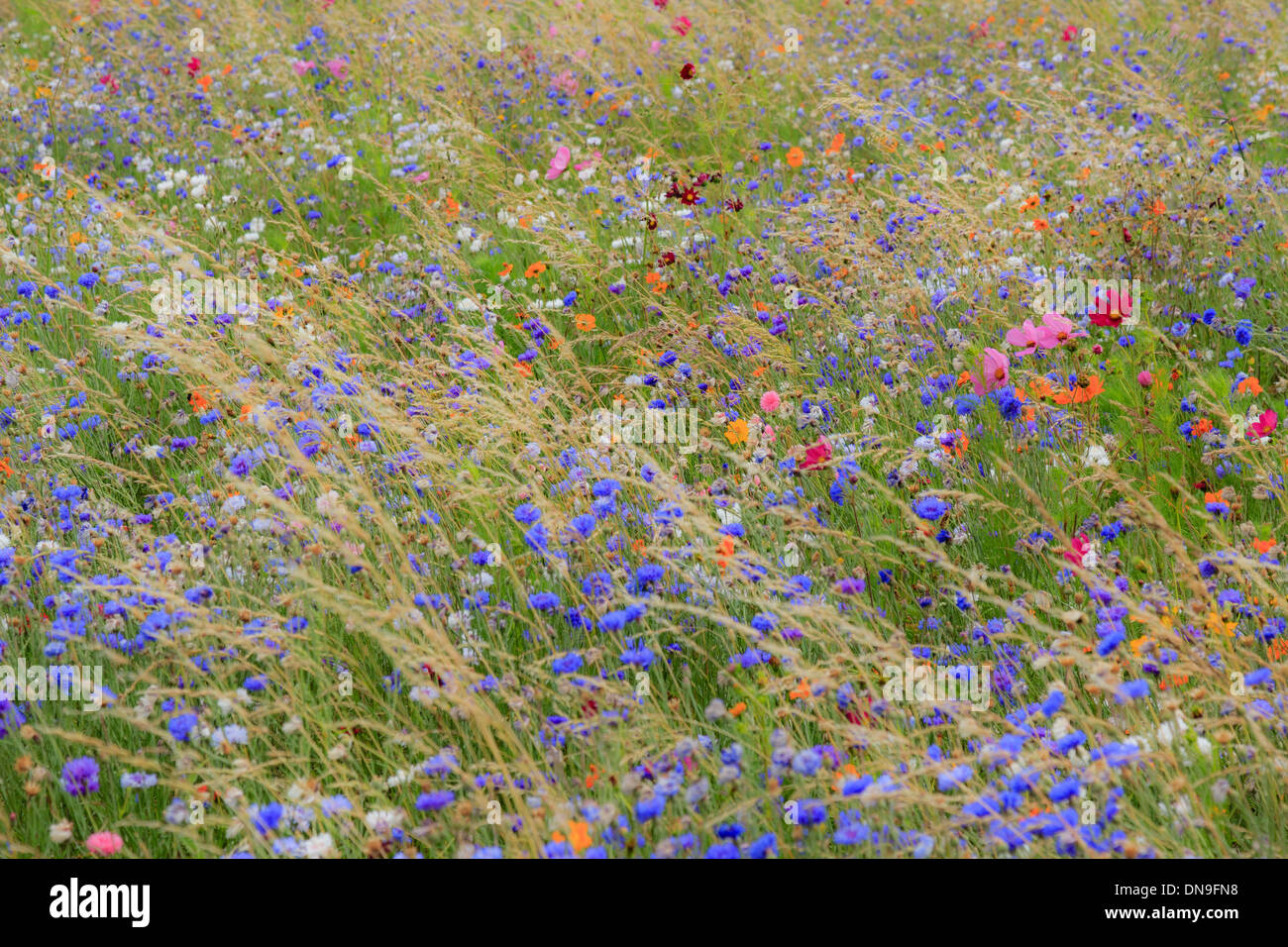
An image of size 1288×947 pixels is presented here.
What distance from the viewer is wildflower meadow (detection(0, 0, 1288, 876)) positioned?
71.6 inches

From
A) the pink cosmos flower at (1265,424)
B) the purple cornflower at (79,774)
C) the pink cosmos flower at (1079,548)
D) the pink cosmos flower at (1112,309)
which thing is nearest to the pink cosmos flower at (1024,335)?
the pink cosmos flower at (1112,309)

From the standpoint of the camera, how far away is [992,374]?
305cm

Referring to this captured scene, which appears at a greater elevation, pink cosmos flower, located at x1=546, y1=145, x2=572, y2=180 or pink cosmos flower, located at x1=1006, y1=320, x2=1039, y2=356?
pink cosmos flower, located at x1=546, y1=145, x2=572, y2=180

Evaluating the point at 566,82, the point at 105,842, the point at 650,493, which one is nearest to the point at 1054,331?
the point at 650,493

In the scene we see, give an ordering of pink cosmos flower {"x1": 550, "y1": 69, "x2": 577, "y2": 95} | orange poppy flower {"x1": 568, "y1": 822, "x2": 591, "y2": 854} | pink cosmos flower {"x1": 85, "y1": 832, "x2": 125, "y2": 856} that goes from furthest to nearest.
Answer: pink cosmos flower {"x1": 550, "y1": 69, "x2": 577, "y2": 95} → pink cosmos flower {"x1": 85, "y1": 832, "x2": 125, "y2": 856} → orange poppy flower {"x1": 568, "y1": 822, "x2": 591, "y2": 854}

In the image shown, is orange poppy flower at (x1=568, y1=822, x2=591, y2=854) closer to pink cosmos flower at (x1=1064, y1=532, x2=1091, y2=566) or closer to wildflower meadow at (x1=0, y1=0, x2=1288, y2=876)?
wildflower meadow at (x1=0, y1=0, x2=1288, y2=876)

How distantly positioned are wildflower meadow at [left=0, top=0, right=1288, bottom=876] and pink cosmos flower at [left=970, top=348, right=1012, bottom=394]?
0.05 ft

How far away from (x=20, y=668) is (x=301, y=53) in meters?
6.00

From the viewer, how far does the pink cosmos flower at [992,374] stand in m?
3.03

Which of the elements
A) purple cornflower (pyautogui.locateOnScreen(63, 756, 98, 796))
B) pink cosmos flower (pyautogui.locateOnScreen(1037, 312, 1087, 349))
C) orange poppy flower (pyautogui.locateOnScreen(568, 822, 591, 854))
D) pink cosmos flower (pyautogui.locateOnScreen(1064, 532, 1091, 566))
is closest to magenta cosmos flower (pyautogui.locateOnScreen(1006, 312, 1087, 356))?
pink cosmos flower (pyautogui.locateOnScreen(1037, 312, 1087, 349))

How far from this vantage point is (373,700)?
2.30 m

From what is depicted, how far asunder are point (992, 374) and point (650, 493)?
107cm

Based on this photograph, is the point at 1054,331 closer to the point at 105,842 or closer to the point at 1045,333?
the point at 1045,333
